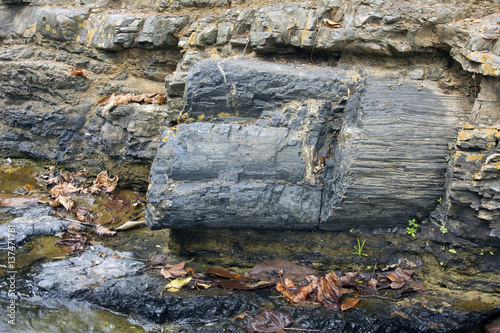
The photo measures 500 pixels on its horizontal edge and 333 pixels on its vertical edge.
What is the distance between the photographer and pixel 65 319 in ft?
9.18

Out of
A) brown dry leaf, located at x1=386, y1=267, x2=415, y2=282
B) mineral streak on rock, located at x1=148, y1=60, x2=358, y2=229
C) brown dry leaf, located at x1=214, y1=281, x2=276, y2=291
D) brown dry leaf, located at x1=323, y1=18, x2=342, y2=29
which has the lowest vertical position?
A: brown dry leaf, located at x1=214, y1=281, x2=276, y2=291

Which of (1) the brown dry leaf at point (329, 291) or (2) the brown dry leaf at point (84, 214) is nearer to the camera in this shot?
(1) the brown dry leaf at point (329, 291)

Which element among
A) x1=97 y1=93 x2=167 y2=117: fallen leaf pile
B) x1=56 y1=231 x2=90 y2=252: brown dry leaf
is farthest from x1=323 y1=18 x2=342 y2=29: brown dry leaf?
x1=56 y1=231 x2=90 y2=252: brown dry leaf

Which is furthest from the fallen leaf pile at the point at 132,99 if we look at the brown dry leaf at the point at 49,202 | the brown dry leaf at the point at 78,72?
the brown dry leaf at the point at 49,202

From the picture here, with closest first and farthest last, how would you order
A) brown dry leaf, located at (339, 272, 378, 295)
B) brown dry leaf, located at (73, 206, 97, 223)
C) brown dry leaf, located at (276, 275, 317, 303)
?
brown dry leaf, located at (276, 275, 317, 303), brown dry leaf, located at (339, 272, 378, 295), brown dry leaf, located at (73, 206, 97, 223)

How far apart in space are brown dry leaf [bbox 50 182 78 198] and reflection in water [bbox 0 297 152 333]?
5.64 feet

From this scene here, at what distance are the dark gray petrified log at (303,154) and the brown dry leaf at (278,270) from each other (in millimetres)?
329

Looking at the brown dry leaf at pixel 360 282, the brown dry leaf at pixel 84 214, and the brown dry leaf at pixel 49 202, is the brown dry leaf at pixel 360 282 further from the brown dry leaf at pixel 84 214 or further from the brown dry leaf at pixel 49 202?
the brown dry leaf at pixel 49 202

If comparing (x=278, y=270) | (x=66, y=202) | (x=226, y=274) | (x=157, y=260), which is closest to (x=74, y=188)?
(x=66, y=202)

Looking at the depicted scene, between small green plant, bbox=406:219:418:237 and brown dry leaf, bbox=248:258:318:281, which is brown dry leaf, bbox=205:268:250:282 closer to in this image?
brown dry leaf, bbox=248:258:318:281

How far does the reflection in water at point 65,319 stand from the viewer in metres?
2.71

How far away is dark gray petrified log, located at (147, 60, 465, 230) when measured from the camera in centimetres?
Result: 308

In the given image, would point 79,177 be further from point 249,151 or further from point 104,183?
point 249,151

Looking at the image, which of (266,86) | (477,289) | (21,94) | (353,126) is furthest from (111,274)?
(21,94)
